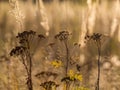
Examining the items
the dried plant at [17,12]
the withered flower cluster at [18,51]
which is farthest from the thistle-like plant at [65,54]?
the withered flower cluster at [18,51]

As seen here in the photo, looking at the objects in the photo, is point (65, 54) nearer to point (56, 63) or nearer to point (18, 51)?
point (56, 63)

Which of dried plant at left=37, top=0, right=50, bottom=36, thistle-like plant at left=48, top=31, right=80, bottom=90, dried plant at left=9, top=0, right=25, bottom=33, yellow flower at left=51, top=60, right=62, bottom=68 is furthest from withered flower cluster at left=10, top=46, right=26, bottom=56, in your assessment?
dried plant at left=37, top=0, right=50, bottom=36

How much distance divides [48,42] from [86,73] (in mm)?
2589

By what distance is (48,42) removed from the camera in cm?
2208

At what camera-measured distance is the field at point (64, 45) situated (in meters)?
18.2

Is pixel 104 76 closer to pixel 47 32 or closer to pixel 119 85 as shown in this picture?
pixel 119 85

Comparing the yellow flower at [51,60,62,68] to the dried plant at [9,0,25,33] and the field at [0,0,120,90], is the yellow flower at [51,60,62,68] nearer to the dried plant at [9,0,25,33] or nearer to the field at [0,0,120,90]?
the field at [0,0,120,90]

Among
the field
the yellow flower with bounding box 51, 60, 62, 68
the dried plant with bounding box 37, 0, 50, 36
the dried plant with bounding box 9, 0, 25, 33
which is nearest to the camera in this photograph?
the dried plant with bounding box 9, 0, 25, 33

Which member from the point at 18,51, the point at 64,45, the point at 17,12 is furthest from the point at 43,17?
the point at 18,51

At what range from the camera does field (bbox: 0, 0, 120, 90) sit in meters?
18.2

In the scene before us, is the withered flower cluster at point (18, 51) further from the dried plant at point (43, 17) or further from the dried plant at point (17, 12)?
the dried plant at point (43, 17)

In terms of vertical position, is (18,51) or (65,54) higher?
(65,54)

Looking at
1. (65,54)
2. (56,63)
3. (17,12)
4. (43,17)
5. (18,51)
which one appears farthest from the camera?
(65,54)

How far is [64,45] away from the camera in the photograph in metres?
21.7
